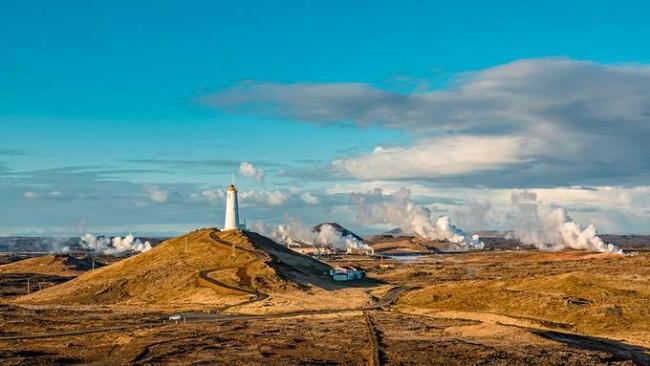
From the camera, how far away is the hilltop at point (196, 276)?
12938 cm

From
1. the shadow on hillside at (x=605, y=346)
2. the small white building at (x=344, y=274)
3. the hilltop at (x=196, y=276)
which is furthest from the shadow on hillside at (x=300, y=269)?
the shadow on hillside at (x=605, y=346)

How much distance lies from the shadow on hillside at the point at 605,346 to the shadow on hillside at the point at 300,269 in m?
67.1

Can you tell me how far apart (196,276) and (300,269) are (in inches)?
1148

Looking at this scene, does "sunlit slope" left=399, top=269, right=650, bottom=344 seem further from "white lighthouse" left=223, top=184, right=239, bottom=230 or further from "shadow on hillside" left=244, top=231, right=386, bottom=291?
"white lighthouse" left=223, top=184, right=239, bottom=230

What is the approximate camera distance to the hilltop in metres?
129

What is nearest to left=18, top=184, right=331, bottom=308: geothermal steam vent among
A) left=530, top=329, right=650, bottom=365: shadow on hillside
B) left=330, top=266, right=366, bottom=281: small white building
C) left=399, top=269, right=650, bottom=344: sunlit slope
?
left=330, top=266, right=366, bottom=281: small white building

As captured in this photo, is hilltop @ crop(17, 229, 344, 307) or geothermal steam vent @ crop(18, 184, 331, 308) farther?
geothermal steam vent @ crop(18, 184, 331, 308)

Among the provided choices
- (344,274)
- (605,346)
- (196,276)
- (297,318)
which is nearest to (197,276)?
(196,276)

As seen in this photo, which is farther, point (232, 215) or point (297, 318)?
point (232, 215)

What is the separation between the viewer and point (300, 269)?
525 feet

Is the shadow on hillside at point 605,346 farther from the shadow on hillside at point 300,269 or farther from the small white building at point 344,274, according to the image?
the small white building at point 344,274

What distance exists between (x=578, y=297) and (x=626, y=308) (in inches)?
447

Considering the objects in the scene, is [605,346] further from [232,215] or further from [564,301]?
[232,215]

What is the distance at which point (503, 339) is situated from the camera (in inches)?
2793
